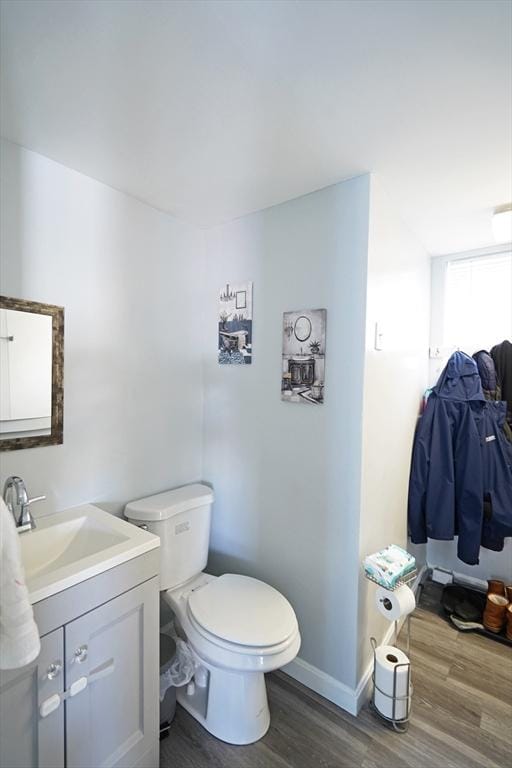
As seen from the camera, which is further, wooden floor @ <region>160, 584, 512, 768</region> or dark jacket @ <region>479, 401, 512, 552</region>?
dark jacket @ <region>479, 401, 512, 552</region>

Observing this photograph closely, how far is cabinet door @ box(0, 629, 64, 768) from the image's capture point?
866 millimetres

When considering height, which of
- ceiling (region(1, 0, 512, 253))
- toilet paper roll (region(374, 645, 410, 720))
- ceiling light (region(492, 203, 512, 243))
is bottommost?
toilet paper roll (region(374, 645, 410, 720))

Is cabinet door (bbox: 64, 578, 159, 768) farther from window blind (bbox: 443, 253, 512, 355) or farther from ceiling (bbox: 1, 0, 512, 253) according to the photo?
window blind (bbox: 443, 253, 512, 355)

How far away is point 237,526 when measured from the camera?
1881 mm

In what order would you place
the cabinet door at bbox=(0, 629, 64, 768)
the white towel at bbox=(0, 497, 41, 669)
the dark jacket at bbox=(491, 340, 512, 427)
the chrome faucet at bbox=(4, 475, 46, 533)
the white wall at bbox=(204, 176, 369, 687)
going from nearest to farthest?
the white towel at bbox=(0, 497, 41, 669)
the cabinet door at bbox=(0, 629, 64, 768)
the chrome faucet at bbox=(4, 475, 46, 533)
the white wall at bbox=(204, 176, 369, 687)
the dark jacket at bbox=(491, 340, 512, 427)

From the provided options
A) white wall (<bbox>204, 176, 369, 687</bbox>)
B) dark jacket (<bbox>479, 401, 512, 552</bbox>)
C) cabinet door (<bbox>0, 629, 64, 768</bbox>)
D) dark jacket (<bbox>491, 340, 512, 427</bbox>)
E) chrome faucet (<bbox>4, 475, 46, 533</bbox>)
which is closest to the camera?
cabinet door (<bbox>0, 629, 64, 768</bbox>)

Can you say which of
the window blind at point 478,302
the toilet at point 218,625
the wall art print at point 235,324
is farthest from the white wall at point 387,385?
the wall art print at point 235,324

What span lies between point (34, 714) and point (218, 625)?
1.92 feet

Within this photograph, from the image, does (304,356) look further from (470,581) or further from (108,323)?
(470,581)

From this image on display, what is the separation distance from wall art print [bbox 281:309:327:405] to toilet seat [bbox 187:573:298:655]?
0.86 m

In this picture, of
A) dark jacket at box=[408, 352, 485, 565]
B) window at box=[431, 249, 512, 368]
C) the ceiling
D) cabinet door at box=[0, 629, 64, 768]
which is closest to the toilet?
cabinet door at box=[0, 629, 64, 768]

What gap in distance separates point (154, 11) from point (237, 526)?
1.96 metres

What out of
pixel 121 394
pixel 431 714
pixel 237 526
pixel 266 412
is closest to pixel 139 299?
pixel 121 394

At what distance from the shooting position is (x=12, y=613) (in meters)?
0.77
